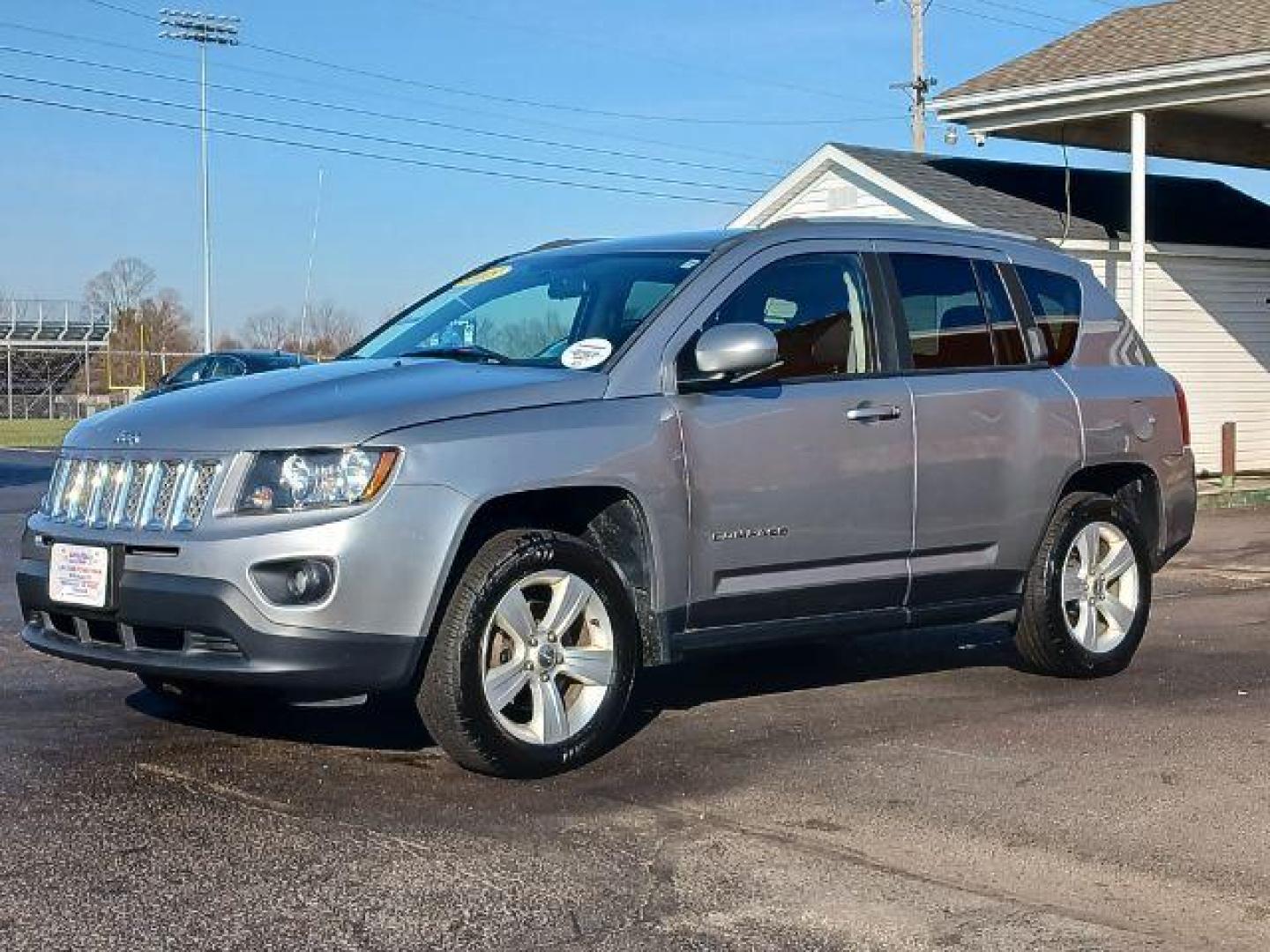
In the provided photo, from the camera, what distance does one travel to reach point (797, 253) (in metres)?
6.78

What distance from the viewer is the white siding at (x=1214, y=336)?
20578 millimetres

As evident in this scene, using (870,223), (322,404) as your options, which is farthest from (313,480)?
(870,223)

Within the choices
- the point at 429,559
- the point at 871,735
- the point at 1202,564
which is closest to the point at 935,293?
the point at 871,735

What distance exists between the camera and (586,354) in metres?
6.14

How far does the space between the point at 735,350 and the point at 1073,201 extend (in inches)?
649

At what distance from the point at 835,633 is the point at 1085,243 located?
557 inches

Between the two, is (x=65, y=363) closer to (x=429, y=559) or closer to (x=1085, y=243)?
(x=1085, y=243)

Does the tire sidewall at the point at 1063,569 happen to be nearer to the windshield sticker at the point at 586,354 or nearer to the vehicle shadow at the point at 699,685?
the vehicle shadow at the point at 699,685

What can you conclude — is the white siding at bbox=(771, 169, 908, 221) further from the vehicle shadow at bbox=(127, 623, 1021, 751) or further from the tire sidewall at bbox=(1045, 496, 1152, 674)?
the tire sidewall at bbox=(1045, 496, 1152, 674)

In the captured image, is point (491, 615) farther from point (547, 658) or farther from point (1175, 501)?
point (1175, 501)

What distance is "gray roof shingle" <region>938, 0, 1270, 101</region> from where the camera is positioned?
17.0 metres

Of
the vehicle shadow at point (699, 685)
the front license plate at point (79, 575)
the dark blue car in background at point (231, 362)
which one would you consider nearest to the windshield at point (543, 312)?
the vehicle shadow at point (699, 685)

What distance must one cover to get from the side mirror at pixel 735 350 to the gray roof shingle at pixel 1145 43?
1170 centimetres

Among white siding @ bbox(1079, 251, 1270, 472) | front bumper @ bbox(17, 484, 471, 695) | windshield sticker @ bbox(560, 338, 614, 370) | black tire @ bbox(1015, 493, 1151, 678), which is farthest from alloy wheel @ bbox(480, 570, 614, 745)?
white siding @ bbox(1079, 251, 1270, 472)
